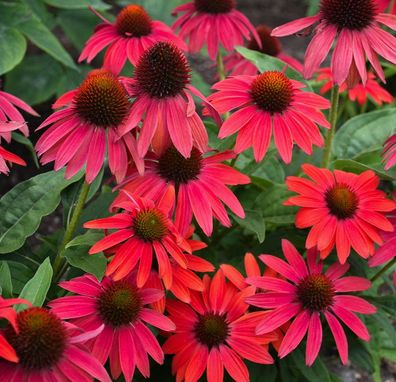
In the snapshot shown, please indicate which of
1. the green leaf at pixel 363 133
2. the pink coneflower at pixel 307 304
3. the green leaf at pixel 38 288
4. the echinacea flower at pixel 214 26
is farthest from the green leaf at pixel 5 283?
the green leaf at pixel 363 133

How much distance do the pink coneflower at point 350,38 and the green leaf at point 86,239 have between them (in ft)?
1.73

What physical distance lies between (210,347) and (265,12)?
9.11 feet

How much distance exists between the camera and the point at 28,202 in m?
1.39

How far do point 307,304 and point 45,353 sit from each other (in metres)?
0.56

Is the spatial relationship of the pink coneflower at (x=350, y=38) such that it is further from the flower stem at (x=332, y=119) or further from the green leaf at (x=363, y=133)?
the green leaf at (x=363, y=133)

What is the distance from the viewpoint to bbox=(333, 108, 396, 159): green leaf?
5.76 ft

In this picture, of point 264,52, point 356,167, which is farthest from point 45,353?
point 264,52

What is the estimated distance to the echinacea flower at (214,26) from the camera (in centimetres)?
177

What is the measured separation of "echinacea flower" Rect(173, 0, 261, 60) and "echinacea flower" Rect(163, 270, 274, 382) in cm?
70

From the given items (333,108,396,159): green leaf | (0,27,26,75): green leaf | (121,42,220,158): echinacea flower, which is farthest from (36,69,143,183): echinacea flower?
(0,27,26,75): green leaf

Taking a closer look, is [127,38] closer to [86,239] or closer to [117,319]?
[86,239]

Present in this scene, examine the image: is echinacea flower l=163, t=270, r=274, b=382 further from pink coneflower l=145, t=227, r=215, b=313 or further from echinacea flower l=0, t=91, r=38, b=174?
echinacea flower l=0, t=91, r=38, b=174

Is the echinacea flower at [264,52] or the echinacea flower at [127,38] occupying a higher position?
the echinacea flower at [264,52]

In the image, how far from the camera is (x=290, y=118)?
1342mm
